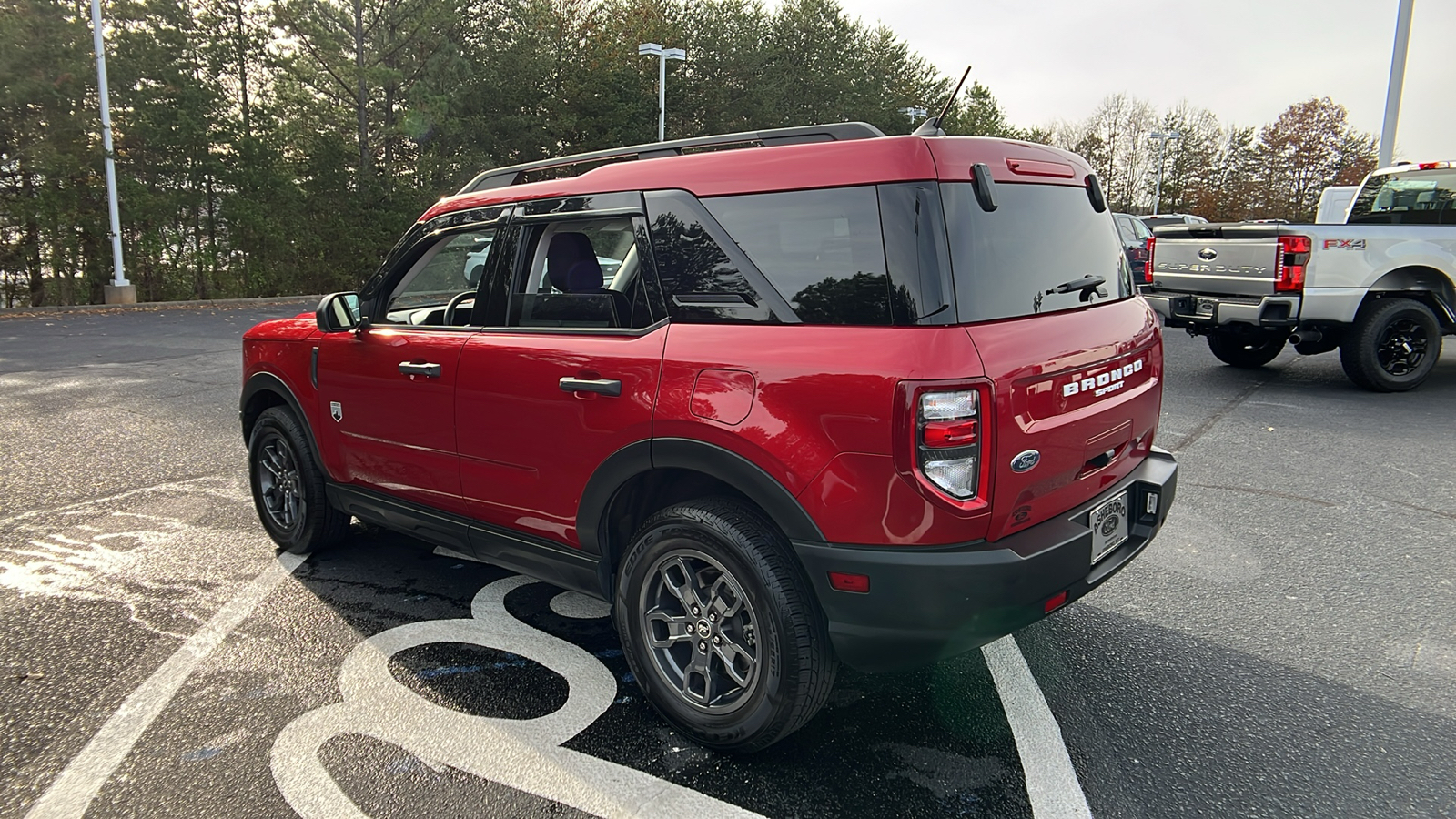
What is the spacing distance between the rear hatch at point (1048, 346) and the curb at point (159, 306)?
18.1 meters

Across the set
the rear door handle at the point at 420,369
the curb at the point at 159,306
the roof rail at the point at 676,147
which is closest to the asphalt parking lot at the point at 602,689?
the rear door handle at the point at 420,369

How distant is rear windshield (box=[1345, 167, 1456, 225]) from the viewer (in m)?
8.62

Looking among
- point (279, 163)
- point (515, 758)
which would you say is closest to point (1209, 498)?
point (515, 758)

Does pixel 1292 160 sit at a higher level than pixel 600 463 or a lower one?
higher

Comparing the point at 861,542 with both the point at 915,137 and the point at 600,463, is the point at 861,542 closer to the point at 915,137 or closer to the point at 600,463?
the point at 600,463

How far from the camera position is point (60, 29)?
19.5 metres

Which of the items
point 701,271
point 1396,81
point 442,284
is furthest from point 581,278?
point 1396,81

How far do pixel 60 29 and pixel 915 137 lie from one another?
78.6ft

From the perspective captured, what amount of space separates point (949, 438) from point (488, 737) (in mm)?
1733

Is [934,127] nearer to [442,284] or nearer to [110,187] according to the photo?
[442,284]

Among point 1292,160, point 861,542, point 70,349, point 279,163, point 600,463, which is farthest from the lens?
point 1292,160

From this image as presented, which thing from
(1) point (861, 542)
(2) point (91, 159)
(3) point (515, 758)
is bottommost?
(3) point (515, 758)

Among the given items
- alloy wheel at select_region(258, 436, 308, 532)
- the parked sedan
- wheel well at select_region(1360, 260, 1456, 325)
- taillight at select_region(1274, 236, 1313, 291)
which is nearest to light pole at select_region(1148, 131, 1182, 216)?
the parked sedan

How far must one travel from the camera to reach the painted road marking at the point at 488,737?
2508 mm
